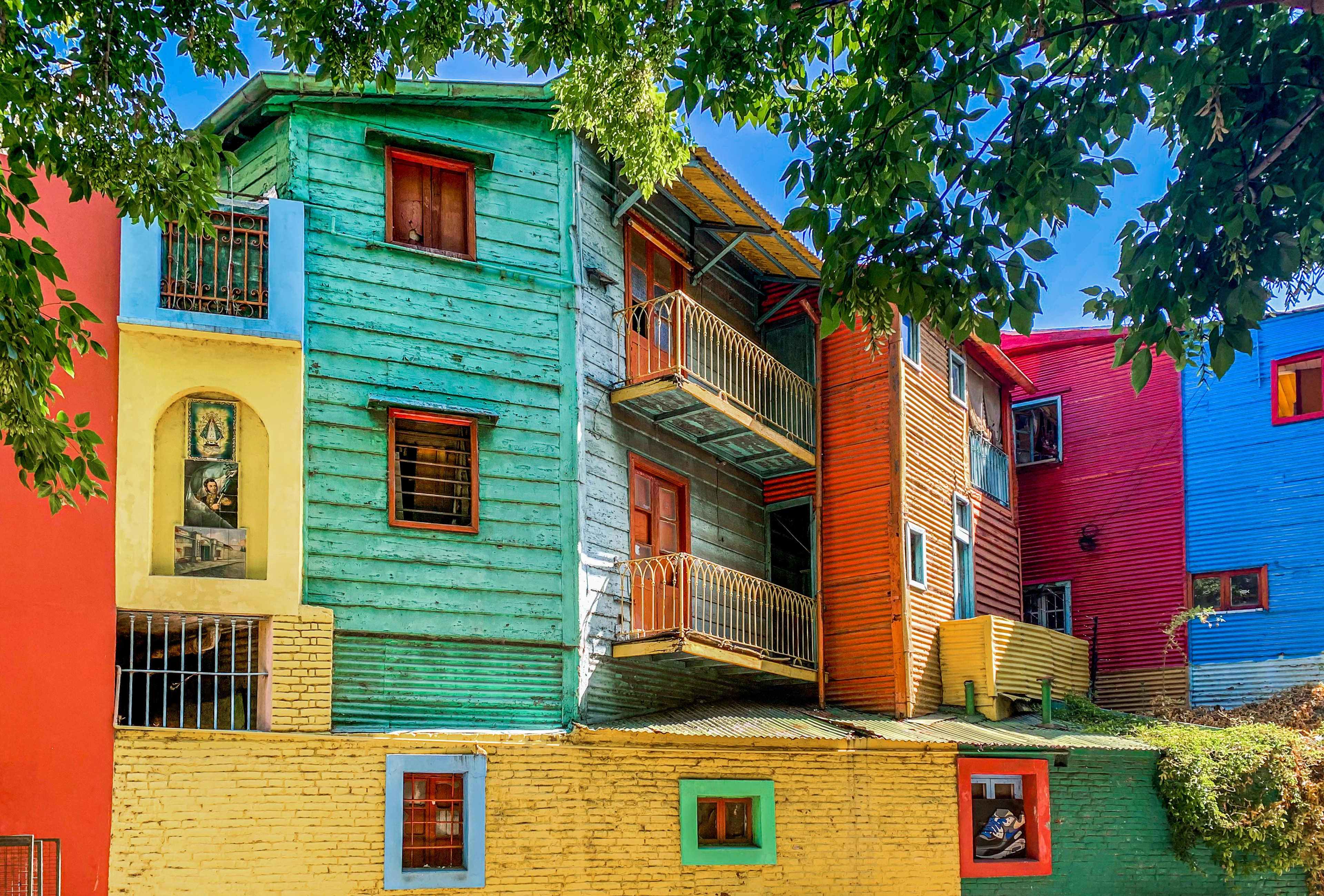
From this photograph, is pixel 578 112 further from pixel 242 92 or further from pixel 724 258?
pixel 724 258

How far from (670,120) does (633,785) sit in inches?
290

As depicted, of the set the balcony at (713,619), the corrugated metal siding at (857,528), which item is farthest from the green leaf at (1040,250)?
the corrugated metal siding at (857,528)

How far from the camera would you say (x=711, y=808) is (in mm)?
16953

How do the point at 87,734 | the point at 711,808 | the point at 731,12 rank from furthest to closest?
the point at 711,808 → the point at 87,734 → the point at 731,12

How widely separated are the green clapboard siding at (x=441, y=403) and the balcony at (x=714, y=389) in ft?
4.47

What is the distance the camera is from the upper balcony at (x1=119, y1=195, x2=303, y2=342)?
14.3 m

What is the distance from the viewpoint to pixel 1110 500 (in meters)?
26.4

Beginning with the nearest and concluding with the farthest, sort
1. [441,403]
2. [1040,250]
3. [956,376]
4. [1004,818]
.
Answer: [1040,250]
[441,403]
[1004,818]
[956,376]

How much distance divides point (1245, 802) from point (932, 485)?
6.13 metres

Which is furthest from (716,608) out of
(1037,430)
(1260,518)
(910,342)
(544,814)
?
(1037,430)

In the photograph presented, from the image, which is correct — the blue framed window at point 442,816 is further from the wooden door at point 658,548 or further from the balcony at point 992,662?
the balcony at point 992,662

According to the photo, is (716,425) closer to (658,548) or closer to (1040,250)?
(658,548)

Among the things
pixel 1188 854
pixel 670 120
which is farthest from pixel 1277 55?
pixel 1188 854

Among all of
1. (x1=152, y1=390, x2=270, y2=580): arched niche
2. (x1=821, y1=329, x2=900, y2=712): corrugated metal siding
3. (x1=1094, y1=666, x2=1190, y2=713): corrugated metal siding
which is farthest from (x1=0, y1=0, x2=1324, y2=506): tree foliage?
(x1=1094, y1=666, x2=1190, y2=713): corrugated metal siding
